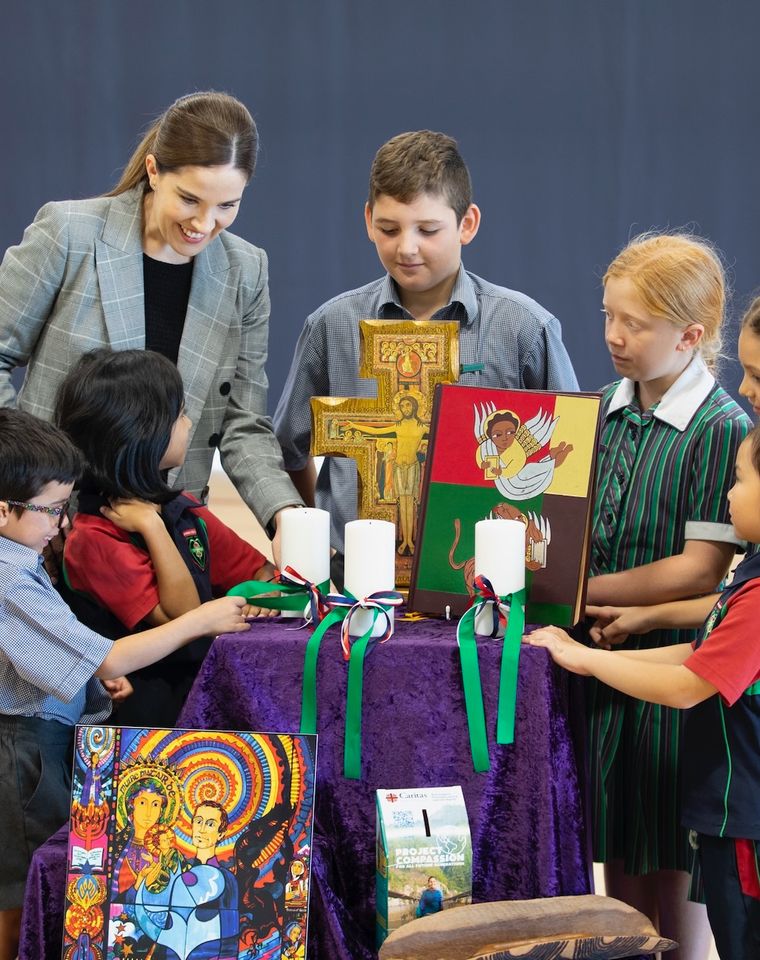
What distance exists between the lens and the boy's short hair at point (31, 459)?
1.60 metres

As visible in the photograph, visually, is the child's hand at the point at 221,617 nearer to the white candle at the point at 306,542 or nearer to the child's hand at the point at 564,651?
the white candle at the point at 306,542

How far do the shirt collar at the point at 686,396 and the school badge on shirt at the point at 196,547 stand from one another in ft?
2.35

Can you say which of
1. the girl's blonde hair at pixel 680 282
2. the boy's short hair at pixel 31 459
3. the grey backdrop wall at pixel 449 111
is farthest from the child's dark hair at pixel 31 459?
the grey backdrop wall at pixel 449 111

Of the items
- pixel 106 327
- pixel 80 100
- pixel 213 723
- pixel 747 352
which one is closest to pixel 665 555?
pixel 747 352

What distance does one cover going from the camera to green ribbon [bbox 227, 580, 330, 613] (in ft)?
5.10

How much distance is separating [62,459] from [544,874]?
0.84 metres

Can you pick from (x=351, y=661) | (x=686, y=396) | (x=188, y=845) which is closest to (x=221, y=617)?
(x=351, y=661)

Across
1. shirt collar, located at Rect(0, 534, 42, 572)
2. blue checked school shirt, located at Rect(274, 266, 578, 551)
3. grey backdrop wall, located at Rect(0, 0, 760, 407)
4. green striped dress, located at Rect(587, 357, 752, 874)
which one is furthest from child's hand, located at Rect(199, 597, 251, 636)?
grey backdrop wall, located at Rect(0, 0, 760, 407)

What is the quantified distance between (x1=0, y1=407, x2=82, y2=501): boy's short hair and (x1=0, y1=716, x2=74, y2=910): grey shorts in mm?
327

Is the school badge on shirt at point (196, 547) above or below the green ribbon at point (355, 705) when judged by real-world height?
above

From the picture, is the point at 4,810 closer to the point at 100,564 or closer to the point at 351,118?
the point at 100,564

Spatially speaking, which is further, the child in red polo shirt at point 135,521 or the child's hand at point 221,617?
the child in red polo shirt at point 135,521

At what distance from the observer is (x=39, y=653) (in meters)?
1.54

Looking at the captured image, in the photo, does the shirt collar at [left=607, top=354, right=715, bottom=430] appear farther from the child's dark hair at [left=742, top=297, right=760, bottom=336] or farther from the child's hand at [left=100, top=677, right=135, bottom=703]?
the child's hand at [left=100, top=677, right=135, bottom=703]
